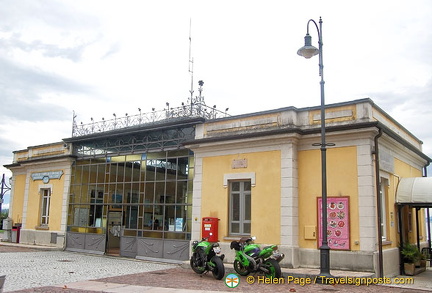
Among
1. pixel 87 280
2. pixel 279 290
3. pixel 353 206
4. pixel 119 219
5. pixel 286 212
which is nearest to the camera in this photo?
pixel 279 290

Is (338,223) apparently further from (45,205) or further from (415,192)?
(45,205)

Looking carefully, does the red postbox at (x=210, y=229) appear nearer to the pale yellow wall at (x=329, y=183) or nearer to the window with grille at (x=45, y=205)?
the pale yellow wall at (x=329, y=183)

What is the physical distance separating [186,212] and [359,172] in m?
6.69

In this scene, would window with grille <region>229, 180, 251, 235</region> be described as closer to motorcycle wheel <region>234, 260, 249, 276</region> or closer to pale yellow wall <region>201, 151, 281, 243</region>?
pale yellow wall <region>201, 151, 281, 243</region>

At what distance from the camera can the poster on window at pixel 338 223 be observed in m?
12.1

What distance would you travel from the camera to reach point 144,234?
16844 mm

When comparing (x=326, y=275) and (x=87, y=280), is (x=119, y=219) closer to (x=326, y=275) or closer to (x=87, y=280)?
(x=87, y=280)

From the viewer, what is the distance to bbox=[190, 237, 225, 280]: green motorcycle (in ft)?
37.9

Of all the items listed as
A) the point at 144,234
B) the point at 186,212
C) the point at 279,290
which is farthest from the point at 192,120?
the point at 279,290

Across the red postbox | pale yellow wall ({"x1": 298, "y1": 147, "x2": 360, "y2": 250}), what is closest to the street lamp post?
pale yellow wall ({"x1": 298, "y1": 147, "x2": 360, "y2": 250})

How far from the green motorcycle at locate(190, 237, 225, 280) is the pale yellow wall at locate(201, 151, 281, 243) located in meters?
2.03

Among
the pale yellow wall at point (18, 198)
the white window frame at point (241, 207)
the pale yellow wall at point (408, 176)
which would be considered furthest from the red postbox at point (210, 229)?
the pale yellow wall at point (18, 198)

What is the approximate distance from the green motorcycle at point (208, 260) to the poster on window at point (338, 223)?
3202mm

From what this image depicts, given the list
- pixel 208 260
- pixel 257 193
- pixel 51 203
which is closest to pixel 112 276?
pixel 208 260
